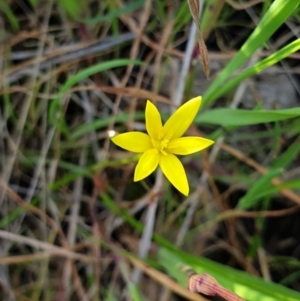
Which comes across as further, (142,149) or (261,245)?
(261,245)

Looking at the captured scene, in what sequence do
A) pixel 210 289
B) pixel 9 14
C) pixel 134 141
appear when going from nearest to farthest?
pixel 210 289 → pixel 134 141 → pixel 9 14

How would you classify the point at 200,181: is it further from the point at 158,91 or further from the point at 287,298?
the point at 287,298

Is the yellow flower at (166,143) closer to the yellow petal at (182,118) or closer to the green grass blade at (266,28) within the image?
the yellow petal at (182,118)

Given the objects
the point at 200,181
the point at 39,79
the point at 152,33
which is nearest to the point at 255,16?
the point at 152,33

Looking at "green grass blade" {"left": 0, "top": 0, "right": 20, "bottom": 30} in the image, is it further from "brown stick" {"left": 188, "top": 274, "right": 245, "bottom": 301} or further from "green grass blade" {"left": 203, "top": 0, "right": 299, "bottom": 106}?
"brown stick" {"left": 188, "top": 274, "right": 245, "bottom": 301}

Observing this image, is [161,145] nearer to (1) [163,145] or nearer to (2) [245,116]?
(1) [163,145]

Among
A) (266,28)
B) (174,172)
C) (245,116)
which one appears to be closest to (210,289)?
(174,172)
